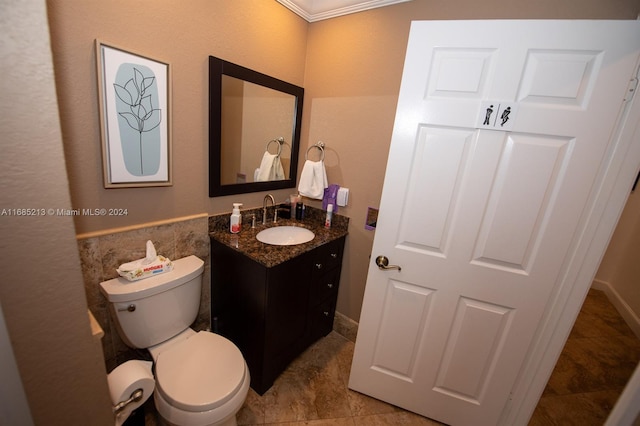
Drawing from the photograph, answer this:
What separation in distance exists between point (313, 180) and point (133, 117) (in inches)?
43.9

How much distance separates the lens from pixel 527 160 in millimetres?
1000

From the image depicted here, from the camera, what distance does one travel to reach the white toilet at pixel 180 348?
99cm

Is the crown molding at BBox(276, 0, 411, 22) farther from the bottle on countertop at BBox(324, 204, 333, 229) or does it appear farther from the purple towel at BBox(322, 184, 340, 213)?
the bottle on countertop at BBox(324, 204, 333, 229)

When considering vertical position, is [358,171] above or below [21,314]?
above

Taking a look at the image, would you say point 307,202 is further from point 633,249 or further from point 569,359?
point 633,249

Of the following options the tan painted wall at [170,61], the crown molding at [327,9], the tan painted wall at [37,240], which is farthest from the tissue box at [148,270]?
the crown molding at [327,9]

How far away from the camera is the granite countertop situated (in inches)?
52.9

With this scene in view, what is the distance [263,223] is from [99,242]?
912 millimetres

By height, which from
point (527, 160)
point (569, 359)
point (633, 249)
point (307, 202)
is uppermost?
point (527, 160)

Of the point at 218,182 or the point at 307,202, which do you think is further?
the point at 307,202

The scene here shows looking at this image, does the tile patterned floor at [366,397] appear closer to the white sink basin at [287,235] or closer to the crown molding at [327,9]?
the white sink basin at [287,235]

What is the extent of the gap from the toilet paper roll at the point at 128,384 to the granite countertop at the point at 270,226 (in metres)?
0.61

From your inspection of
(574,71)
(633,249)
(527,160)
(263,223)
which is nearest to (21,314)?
(263,223)

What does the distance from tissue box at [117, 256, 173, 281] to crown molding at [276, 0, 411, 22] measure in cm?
174
